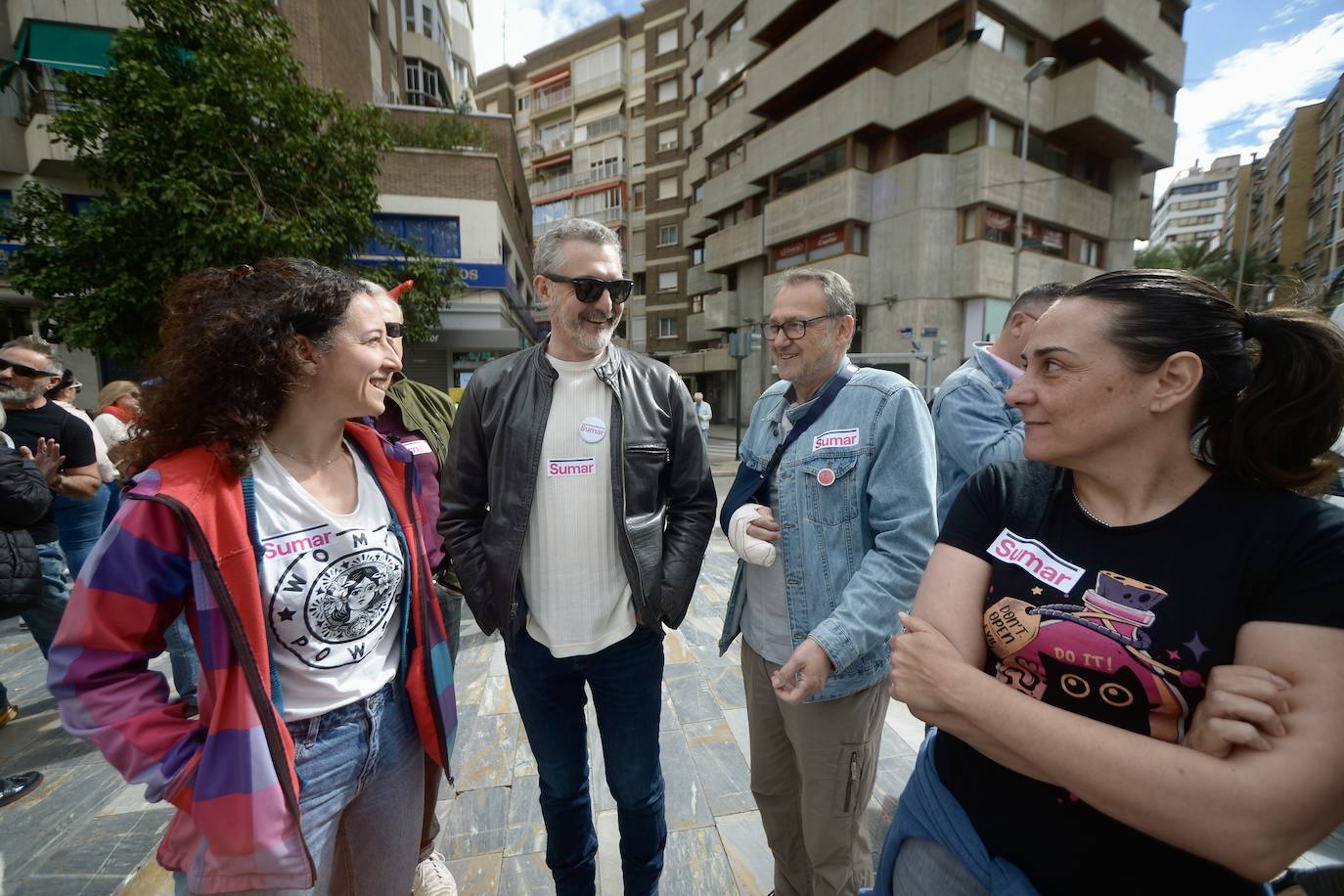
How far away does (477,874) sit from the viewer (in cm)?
234

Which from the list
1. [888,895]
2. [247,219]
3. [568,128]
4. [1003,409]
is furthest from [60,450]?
[568,128]

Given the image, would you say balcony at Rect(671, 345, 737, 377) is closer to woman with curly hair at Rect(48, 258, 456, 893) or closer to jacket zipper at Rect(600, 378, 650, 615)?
jacket zipper at Rect(600, 378, 650, 615)

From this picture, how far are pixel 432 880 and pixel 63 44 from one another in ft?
69.3

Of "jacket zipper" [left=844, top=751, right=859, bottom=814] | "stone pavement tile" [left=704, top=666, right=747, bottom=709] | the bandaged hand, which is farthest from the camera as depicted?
"stone pavement tile" [left=704, top=666, right=747, bottom=709]

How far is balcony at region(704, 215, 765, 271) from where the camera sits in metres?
26.1

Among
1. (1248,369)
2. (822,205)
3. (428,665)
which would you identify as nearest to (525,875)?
(428,665)

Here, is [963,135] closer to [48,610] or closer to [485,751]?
[485,751]

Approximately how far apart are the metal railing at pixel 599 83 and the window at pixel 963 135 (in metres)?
24.3

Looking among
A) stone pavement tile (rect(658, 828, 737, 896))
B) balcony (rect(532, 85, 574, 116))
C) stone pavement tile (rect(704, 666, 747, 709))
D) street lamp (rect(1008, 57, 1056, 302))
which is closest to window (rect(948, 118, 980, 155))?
street lamp (rect(1008, 57, 1056, 302))

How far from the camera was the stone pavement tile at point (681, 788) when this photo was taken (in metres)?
2.63

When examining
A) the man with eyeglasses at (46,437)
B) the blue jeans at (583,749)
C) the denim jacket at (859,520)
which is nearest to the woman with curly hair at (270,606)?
the blue jeans at (583,749)

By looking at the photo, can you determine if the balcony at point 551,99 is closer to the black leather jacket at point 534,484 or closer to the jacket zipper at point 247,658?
the black leather jacket at point 534,484

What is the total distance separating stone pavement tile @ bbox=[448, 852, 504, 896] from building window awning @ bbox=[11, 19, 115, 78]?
19909 mm

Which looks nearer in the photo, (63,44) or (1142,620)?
(1142,620)
